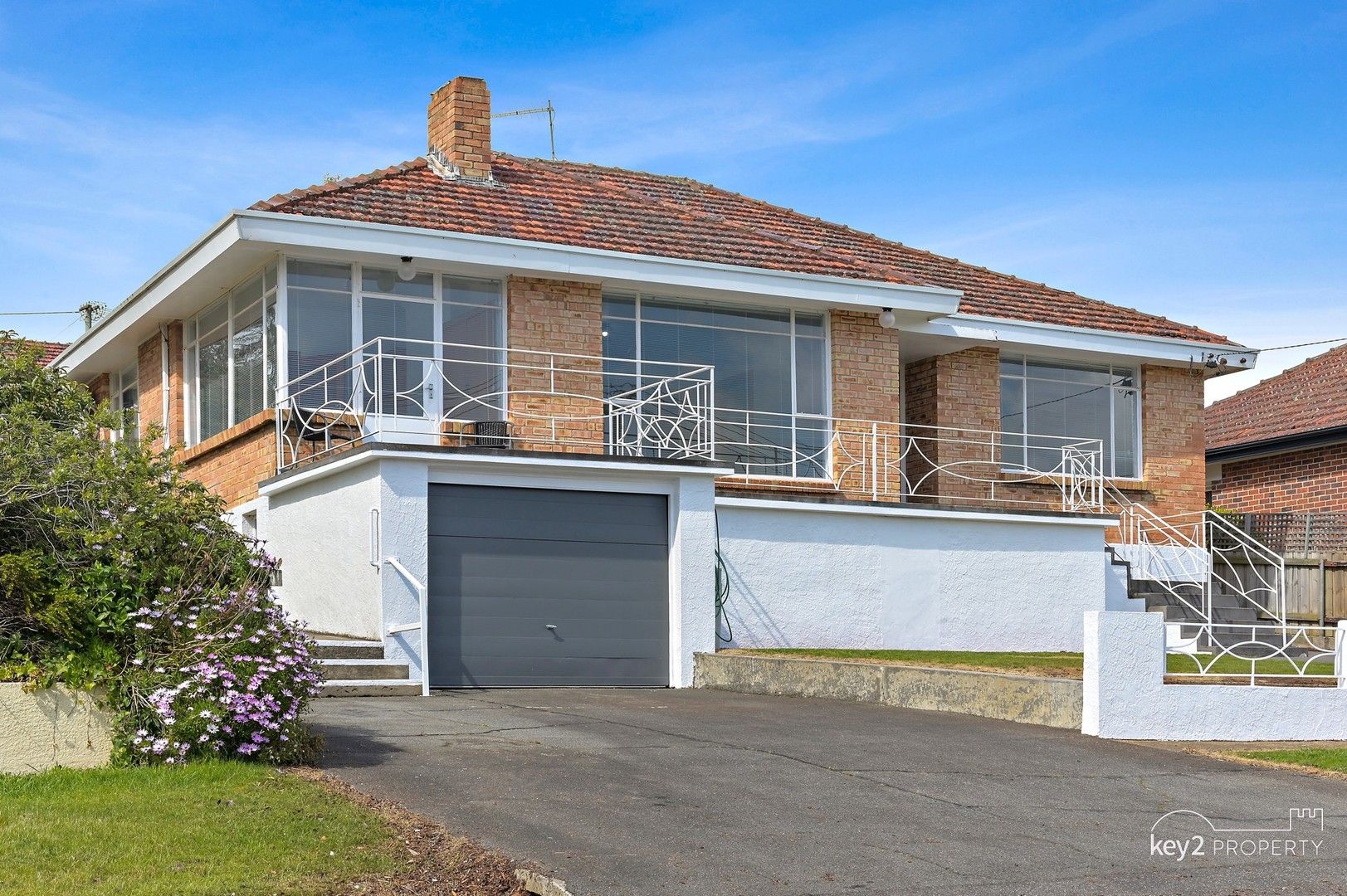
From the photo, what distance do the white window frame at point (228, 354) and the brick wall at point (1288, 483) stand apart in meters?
17.1

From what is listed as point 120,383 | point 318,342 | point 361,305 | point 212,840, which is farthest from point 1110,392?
point 212,840

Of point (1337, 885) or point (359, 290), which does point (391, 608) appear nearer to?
point (359, 290)

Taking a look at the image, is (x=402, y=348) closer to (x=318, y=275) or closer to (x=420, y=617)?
(x=318, y=275)

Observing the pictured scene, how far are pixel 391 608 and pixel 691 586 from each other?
353cm

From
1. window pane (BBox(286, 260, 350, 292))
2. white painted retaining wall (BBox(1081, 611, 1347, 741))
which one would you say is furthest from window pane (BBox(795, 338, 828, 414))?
white painted retaining wall (BBox(1081, 611, 1347, 741))

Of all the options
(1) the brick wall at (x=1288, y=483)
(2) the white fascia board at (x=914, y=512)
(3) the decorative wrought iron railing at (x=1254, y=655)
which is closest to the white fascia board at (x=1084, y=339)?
(1) the brick wall at (x=1288, y=483)

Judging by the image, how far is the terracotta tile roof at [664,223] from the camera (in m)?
18.8

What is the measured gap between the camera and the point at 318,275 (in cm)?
1823

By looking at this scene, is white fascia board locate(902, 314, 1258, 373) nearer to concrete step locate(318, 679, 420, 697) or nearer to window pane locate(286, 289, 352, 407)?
window pane locate(286, 289, 352, 407)

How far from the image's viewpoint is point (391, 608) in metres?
14.9

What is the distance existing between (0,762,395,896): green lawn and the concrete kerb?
666 centimetres

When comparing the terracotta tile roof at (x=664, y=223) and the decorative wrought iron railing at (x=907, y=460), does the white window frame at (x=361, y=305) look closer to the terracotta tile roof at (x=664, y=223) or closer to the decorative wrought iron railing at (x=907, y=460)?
the terracotta tile roof at (x=664, y=223)

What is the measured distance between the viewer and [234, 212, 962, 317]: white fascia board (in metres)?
17.4

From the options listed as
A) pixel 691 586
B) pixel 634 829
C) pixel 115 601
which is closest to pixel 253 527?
pixel 691 586
